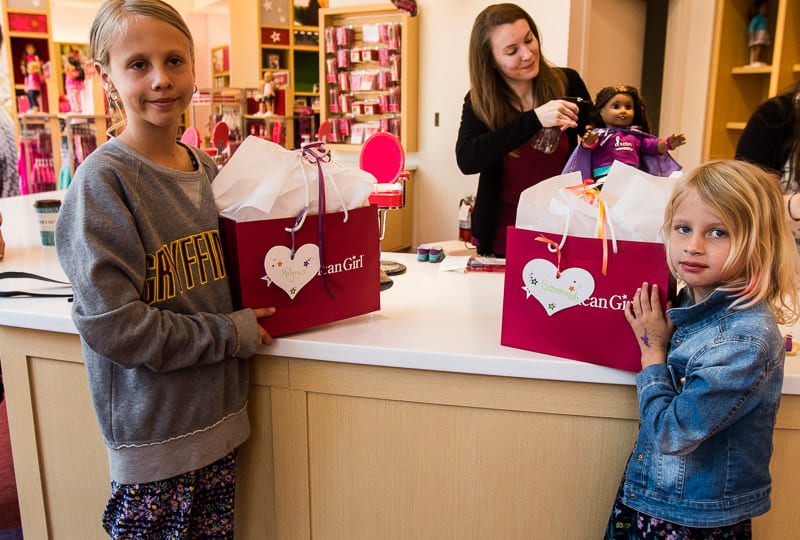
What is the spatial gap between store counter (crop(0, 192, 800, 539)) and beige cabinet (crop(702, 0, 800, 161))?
2809mm

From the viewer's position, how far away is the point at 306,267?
1.26 meters

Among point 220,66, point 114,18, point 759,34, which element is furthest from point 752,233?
point 220,66

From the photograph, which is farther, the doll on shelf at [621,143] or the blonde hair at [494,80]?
the blonde hair at [494,80]

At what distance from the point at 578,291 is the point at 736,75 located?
3251 millimetres

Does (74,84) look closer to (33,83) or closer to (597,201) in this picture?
(33,83)

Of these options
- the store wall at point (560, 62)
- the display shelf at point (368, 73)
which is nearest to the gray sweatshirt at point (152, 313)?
the store wall at point (560, 62)

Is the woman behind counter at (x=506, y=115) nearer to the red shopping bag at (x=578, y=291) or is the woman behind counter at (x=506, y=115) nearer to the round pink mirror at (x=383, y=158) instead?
the round pink mirror at (x=383, y=158)

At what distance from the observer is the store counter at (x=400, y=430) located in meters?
1.20

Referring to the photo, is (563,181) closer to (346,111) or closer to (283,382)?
(283,382)

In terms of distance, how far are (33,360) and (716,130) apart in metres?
3.56

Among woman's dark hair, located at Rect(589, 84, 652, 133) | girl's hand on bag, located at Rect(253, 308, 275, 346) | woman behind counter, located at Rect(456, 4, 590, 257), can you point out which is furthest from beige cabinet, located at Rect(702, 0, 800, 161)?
girl's hand on bag, located at Rect(253, 308, 275, 346)

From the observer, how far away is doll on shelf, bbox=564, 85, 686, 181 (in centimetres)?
162

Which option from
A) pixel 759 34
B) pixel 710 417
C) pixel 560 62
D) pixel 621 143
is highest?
pixel 759 34

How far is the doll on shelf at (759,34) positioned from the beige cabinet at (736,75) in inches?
1.3
